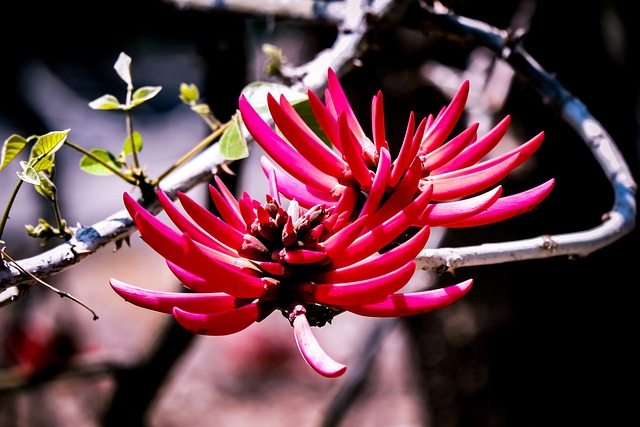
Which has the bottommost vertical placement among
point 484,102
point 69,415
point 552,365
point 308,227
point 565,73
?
point 69,415

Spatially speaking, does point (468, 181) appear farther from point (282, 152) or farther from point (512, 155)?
point (282, 152)

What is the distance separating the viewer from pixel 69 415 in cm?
352

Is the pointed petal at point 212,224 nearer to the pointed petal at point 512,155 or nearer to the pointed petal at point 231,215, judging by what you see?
the pointed petal at point 231,215

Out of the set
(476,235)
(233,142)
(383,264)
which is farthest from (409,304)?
(476,235)

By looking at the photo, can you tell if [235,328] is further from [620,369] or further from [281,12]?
[620,369]

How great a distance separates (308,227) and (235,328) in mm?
98

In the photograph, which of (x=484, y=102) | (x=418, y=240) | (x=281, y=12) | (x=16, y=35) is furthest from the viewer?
(x=16, y=35)

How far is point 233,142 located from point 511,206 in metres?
0.28

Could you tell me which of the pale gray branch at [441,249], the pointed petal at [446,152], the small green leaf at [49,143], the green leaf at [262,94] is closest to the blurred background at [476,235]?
the pale gray branch at [441,249]

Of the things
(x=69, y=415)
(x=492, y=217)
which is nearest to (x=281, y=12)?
(x=492, y=217)

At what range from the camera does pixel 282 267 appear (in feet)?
1.67

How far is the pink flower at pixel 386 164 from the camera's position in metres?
0.53

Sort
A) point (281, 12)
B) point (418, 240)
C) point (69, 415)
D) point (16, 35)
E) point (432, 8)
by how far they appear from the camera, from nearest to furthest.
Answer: point (418, 240)
point (432, 8)
point (281, 12)
point (16, 35)
point (69, 415)

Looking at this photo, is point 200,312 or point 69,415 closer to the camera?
point 200,312
